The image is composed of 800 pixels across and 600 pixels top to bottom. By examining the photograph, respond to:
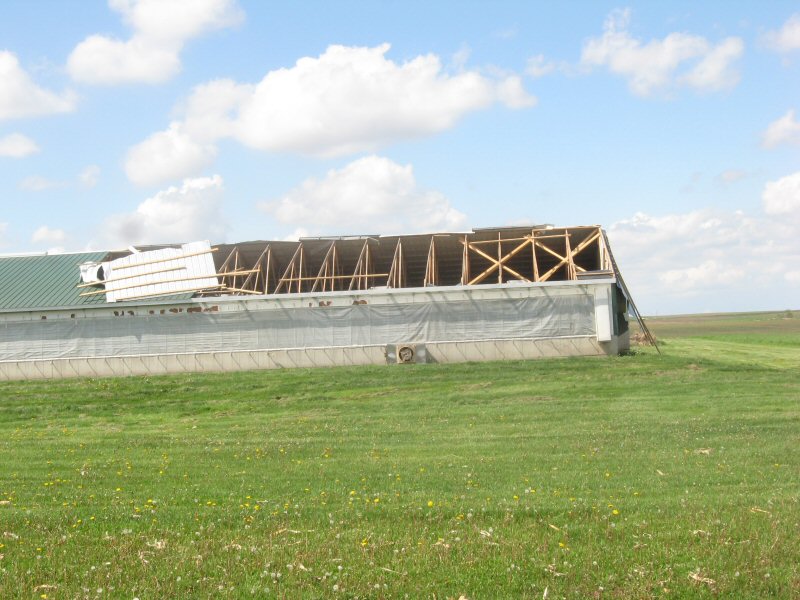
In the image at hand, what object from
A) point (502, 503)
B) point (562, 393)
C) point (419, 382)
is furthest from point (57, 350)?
point (502, 503)

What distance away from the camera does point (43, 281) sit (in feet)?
133

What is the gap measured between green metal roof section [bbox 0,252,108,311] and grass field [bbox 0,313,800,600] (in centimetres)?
1568

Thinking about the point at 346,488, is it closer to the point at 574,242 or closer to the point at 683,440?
the point at 683,440

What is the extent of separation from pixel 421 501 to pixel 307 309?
26424 millimetres

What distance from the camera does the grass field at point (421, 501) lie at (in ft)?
24.6

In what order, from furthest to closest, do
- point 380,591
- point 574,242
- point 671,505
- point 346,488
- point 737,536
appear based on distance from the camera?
point 574,242, point 346,488, point 671,505, point 737,536, point 380,591

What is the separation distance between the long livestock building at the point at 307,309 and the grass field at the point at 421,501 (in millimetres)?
11206

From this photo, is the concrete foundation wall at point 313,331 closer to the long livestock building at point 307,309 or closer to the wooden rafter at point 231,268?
the long livestock building at point 307,309

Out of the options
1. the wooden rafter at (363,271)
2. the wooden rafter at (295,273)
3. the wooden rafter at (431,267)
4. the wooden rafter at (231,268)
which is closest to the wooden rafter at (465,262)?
the wooden rafter at (431,267)

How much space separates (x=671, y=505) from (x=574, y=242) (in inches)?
1241

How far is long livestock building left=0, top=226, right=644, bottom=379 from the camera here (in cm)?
3519

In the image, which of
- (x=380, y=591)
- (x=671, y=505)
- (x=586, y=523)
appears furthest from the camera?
(x=671, y=505)

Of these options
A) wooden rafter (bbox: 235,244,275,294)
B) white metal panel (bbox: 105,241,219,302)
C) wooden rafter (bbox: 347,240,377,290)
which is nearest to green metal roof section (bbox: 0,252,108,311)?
white metal panel (bbox: 105,241,219,302)

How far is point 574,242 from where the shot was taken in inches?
1594
